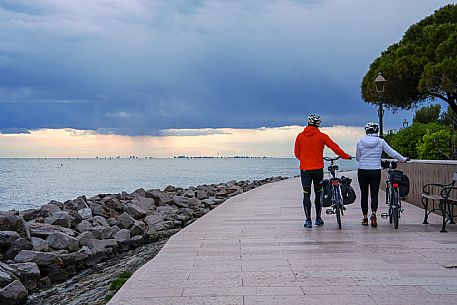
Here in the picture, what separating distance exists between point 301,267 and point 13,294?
4.08 m

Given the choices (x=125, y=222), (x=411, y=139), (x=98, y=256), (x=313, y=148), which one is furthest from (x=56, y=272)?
(x=411, y=139)

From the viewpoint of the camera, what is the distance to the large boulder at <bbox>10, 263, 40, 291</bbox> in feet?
34.1

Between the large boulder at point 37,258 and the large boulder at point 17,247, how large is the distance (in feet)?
1.86

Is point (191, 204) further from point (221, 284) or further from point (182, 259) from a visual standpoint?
point (221, 284)

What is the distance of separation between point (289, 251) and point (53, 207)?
41.0 ft

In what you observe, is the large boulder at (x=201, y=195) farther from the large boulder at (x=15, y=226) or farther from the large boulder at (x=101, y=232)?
the large boulder at (x=15, y=226)

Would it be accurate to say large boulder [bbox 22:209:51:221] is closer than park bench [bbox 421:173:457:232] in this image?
No

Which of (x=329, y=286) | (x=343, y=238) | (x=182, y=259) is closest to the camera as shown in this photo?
(x=329, y=286)

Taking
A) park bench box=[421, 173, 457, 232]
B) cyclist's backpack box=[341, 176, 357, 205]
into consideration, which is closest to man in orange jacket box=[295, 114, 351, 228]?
cyclist's backpack box=[341, 176, 357, 205]

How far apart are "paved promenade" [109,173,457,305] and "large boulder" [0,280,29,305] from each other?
6.58 feet

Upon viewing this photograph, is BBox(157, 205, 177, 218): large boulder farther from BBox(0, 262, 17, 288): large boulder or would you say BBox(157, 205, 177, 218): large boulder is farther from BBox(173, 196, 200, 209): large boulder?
BBox(0, 262, 17, 288): large boulder

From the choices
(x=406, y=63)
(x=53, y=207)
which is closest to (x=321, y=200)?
(x=53, y=207)

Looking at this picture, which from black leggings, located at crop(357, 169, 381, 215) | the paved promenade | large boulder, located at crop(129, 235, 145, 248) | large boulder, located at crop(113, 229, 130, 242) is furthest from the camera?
large boulder, located at crop(129, 235, 145, 248)

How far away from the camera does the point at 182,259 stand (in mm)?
8883
